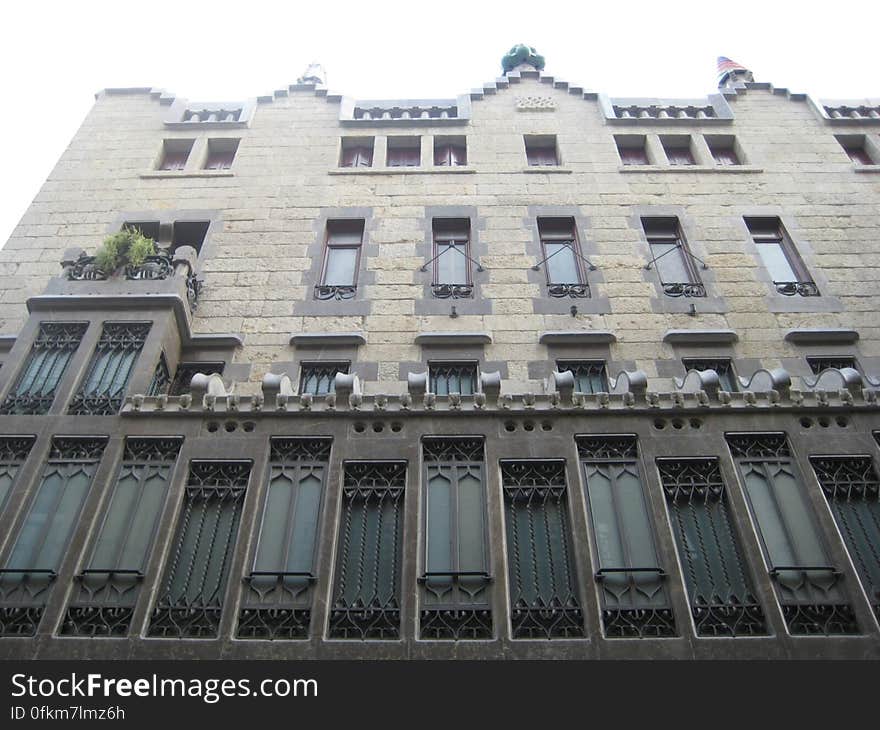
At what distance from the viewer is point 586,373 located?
13156mm

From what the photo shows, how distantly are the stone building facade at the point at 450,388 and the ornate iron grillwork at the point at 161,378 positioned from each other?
0.10 m

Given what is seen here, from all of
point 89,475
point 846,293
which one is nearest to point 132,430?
point 89,475

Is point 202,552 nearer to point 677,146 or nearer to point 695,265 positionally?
point 695,265

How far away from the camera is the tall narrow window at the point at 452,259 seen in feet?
47.7

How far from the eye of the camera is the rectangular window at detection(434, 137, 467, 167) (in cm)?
1828

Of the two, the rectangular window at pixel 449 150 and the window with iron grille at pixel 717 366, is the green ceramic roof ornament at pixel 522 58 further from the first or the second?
the window with iron grille at pixel 717 366

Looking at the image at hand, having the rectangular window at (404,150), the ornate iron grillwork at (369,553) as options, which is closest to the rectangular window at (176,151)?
the rectangular window at (404,150)

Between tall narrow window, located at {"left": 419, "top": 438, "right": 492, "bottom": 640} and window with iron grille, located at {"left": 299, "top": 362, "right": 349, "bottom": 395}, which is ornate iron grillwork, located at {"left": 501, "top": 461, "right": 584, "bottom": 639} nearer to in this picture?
tall narrow window, located at {"left": 419, "top": 438, "right": 492, "bottom": 640}

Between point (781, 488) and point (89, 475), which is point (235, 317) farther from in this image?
point (781, 488)

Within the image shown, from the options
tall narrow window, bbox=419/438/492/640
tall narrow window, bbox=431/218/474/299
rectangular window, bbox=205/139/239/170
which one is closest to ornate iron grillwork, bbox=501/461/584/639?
tall narrow window, bbox=419/438/492/640

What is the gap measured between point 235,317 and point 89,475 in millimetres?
5030

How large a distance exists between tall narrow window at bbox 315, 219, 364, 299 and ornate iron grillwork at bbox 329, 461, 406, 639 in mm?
5746
